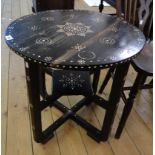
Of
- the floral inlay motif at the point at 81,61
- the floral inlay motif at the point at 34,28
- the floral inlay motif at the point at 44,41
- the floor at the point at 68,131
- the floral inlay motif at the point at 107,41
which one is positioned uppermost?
the floral inlay motif at the point at 34,28

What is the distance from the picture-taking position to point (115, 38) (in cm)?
106

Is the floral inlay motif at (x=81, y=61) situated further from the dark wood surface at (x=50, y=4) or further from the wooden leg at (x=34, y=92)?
the dark wood surface at (x=50, y=4)

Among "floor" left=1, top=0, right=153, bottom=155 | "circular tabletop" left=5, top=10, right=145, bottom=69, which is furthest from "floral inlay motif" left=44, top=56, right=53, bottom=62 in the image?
"floor" left=1, top=0, right=153, bottom=155

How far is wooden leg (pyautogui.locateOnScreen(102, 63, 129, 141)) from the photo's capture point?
105 centimetres

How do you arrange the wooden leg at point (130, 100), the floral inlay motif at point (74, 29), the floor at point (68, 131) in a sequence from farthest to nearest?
1. the floor at point (68, 131)
2. the wooden leg at point (130, 100)
3. the floral inlay motif at point (74, 29)

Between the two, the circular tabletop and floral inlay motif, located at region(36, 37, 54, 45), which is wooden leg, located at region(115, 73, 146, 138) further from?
floral inlay motif, located at region(36, 37, 54, 45)

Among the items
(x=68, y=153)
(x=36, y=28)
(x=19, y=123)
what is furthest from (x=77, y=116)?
(x=36, y=28)

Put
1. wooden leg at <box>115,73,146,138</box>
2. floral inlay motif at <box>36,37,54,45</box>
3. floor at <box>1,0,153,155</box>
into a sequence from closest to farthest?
floral inlay motif at <box>36,37,54,45</box> < wooden leg at <box>115,73,146,138</box> < floor at <box>1,0,153,155</box>

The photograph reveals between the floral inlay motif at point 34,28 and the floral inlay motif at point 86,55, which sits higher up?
the floral inlay motif at point 34,28

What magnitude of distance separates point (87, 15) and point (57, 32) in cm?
34

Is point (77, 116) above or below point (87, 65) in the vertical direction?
below

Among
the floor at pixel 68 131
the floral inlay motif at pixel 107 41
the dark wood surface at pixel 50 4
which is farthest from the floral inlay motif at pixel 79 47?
the dark wood surface at pixel 50 4

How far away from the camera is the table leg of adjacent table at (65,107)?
104 centimetres

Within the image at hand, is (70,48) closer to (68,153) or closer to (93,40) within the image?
(93,40)
